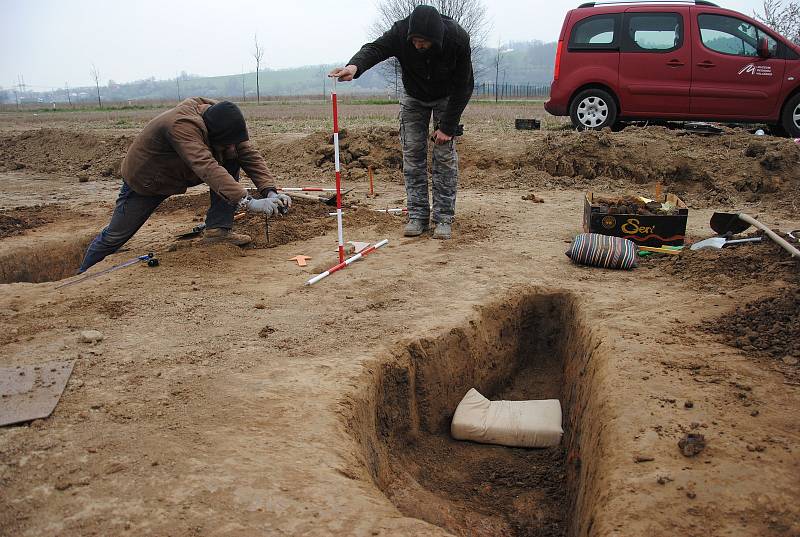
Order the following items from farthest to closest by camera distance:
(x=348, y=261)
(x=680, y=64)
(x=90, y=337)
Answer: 1. (x=680, y=64)
2. (x=348, y=261)
3. (x=90, y=337)

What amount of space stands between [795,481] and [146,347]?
11.3 feet

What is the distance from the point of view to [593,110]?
10.2 metres

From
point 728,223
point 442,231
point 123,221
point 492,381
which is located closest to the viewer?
point 492,381

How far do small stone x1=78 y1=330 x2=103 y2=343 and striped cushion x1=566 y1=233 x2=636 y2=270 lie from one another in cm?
378

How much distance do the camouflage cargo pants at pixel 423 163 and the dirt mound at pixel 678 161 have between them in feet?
11.4

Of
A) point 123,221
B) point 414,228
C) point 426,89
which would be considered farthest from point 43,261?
point 426,89

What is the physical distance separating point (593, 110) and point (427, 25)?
5946 millimetres

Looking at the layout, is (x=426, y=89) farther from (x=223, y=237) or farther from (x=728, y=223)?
(x=728, y=223)

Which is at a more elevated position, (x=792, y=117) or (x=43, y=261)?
(x=792, y=117)

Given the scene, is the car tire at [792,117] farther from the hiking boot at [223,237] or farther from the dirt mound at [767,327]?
the hiking boot at [223,237]

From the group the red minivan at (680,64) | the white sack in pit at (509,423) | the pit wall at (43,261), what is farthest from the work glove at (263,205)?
the red minivan at (680,64)

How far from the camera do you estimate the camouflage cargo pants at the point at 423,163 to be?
6055 mm

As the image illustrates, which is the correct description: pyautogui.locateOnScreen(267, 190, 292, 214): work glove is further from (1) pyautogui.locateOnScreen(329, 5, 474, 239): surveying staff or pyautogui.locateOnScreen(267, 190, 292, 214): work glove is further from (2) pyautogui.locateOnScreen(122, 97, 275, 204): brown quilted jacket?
(1) pyautogui.locateOnScreen(329, 5, 474, 239): surveying staff

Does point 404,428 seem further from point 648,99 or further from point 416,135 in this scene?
point 648,99
